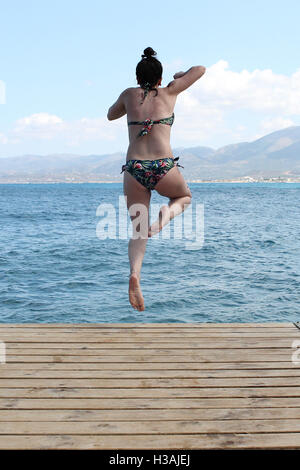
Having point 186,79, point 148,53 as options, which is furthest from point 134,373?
point 148,53

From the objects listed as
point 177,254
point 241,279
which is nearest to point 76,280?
point 241,279

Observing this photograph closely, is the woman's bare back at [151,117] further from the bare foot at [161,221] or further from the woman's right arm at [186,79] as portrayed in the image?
the bare foot at [161,221]

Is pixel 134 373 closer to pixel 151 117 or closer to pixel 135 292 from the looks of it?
pixel 135 292

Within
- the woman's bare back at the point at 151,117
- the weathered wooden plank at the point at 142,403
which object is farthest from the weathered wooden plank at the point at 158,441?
the woman's bare back at the point at 151,117

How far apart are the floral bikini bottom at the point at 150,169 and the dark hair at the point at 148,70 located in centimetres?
60

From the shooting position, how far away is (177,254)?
21.4 metres

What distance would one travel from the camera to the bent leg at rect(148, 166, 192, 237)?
3918 mm

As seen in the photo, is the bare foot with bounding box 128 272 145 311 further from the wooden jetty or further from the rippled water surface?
the rippled water surface

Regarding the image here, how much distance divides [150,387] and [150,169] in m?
1.60

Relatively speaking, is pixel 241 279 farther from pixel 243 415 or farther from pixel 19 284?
pixel 243 415

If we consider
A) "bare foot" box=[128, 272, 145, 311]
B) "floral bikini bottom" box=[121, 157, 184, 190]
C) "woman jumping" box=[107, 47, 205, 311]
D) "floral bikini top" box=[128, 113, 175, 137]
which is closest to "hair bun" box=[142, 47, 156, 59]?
"woman jumping" box=[107, 47, 205, 311]

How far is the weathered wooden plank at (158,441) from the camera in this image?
2758 mm

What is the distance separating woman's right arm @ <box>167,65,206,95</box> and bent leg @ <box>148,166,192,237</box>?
0.61 meters

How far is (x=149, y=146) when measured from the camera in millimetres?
3938
